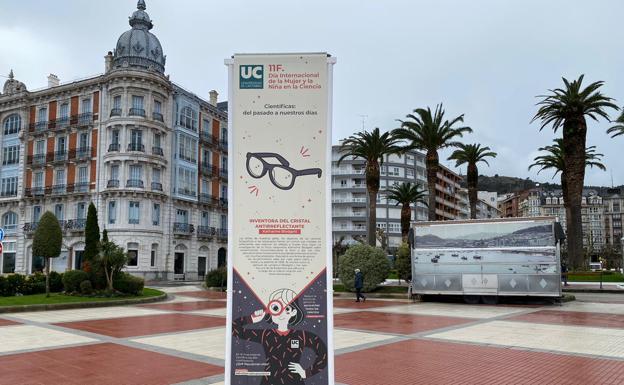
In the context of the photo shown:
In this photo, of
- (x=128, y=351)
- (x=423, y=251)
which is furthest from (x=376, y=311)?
(x=128, y=351)

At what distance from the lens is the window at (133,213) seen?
45.6 meters

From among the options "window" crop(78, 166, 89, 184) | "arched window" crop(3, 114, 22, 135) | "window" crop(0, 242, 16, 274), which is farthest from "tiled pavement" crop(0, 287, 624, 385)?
"arched window" crop(3, 114, 22, 135)

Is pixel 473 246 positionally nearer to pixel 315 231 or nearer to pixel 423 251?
pixel 423 251

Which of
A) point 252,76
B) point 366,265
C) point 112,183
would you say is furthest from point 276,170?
point 112,183

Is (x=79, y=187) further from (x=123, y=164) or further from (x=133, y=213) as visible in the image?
(x=133, y=213)

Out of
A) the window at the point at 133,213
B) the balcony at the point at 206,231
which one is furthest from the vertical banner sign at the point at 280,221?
A: the balcony at the point at 206,231

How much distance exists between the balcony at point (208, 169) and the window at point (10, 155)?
59.6 ft

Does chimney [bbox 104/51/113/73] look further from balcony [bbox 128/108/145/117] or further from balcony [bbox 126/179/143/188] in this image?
balcony [bbox 126/179/143/188]

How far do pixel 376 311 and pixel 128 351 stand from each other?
10.3m

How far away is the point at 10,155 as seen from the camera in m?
53.5

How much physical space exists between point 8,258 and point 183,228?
17408mm

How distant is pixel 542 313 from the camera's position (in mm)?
17438

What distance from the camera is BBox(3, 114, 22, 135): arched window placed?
176 feet

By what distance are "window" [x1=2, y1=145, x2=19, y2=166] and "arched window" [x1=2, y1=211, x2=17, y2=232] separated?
5.17m
